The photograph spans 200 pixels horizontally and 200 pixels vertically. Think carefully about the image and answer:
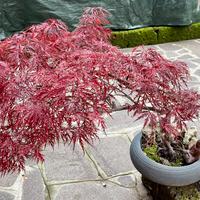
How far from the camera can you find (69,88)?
151cm

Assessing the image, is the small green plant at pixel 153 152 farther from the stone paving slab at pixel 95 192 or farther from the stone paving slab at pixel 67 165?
the stone paving slab at pixel 67 165

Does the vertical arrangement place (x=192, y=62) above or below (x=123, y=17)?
below

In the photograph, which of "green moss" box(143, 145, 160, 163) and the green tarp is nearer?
"green moss" box(143, 145, 160, 163)

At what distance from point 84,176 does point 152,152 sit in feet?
2.26

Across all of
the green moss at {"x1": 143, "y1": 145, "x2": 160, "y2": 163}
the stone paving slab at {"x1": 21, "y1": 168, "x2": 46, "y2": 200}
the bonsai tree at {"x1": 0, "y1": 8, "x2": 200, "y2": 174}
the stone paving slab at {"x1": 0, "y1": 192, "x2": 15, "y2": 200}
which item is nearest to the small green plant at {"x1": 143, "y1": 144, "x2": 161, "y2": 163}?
the green moss at {"x1": 143, "y1": 145, "x2": 160, "y2": 163}

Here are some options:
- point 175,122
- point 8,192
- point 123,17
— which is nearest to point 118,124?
point 8,192

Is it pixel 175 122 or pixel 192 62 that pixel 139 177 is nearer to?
pixel 175 122

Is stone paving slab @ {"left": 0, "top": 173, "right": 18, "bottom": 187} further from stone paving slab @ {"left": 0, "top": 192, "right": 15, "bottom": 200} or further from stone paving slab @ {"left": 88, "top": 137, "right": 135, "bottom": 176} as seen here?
stone paving slab @ {"left": 88, "top": 137, "right": 135, "bottom": 176}

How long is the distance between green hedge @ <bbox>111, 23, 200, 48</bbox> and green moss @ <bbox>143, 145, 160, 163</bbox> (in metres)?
3.23

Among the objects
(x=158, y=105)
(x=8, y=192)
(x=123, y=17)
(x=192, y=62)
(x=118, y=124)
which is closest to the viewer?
(x=158, y=105)

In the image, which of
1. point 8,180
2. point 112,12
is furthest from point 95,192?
point 112,12

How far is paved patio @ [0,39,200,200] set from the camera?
99.7 inches

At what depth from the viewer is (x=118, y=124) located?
343 centimetres

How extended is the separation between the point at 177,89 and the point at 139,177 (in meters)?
0.94
